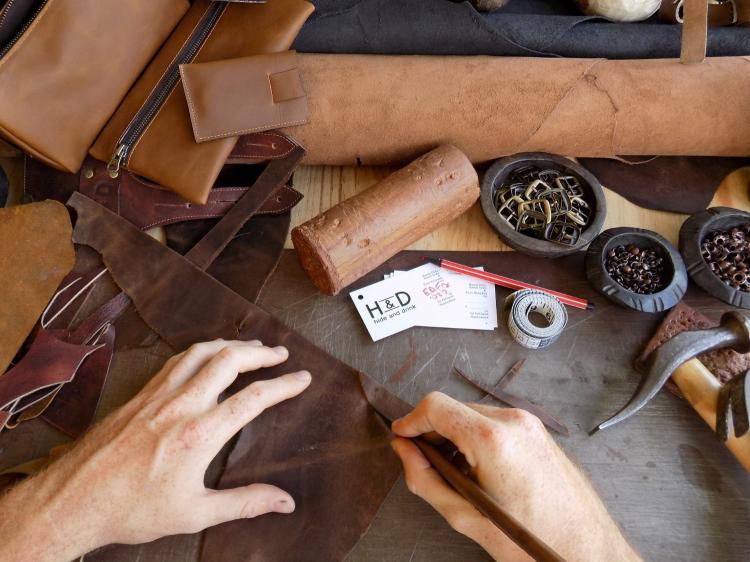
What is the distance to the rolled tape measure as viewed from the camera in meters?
1.35

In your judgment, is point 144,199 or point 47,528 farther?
point 144,199

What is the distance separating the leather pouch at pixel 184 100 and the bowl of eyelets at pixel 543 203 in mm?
662

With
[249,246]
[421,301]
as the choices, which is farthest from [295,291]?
[421,301]

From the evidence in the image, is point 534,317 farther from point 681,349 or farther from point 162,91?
point 162,91

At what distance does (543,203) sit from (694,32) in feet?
1.93

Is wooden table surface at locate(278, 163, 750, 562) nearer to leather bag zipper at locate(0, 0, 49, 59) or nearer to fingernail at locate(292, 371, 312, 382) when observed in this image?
fingernail at locate(292, 371, 312, 382)

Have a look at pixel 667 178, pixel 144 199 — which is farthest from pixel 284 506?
pixel 667 178

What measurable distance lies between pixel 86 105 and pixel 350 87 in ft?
2.14

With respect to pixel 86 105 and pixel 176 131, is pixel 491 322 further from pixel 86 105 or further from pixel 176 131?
pixel 86 105

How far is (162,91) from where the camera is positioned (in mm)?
1436

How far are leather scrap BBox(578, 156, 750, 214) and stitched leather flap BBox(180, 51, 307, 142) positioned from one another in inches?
33.7

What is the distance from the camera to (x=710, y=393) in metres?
1.25

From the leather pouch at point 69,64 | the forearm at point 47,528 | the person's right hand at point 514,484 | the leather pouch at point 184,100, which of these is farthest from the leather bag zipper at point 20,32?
the person's right hand at point 514,484

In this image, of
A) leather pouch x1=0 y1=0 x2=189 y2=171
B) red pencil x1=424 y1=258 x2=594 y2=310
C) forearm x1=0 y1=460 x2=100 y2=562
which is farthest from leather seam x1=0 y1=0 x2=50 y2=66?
red pencil x1=424 y1=258 x2=594 y2=310
